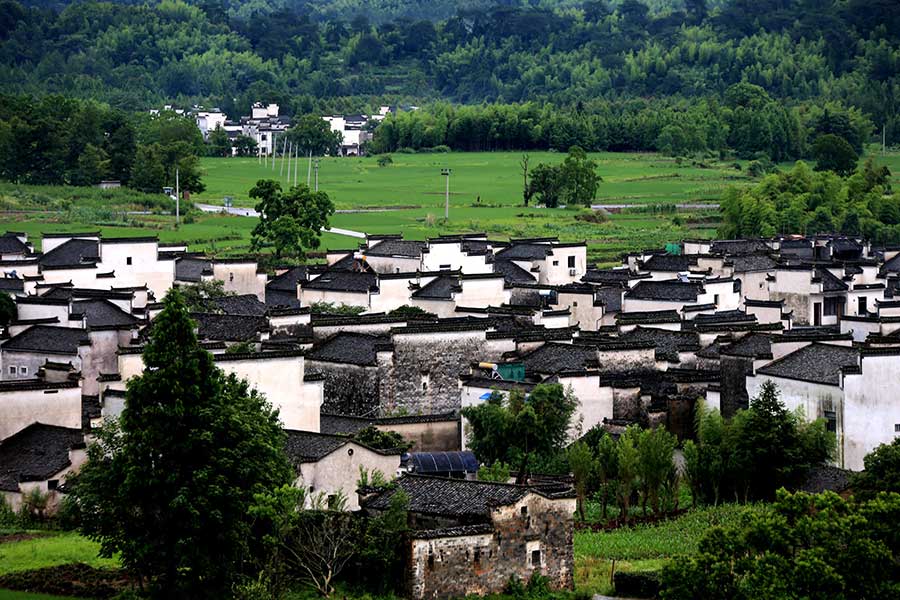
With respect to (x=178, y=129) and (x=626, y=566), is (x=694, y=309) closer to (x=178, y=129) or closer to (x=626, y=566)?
(x=626, y=566)

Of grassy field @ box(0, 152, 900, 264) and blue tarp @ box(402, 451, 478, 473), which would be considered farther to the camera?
grassy field @ box(0, 152, 900, 264)

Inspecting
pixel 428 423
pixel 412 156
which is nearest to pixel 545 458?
pixel 428 423

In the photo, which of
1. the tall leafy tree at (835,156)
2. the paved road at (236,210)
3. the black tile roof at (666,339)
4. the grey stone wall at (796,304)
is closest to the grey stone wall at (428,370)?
the black tile roof at (666,339)

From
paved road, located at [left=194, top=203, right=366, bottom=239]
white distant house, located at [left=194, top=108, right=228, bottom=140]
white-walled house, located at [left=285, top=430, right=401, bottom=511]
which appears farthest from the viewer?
white distant house, located at [left=194, top=108, right=228, bottom=140]

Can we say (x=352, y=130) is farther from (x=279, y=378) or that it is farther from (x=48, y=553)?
(x=48, y=553)

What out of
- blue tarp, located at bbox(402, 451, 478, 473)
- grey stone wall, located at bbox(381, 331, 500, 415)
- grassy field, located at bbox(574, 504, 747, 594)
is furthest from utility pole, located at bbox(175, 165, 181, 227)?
grassy field, located at bbox(574, 504, 747, 594)

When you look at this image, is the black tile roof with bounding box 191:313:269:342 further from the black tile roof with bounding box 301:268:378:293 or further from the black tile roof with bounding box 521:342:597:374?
the black tile roof with bounding box 301:268:378:293

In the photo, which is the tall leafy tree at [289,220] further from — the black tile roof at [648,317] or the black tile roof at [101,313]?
the black tile roof at [101,313]
